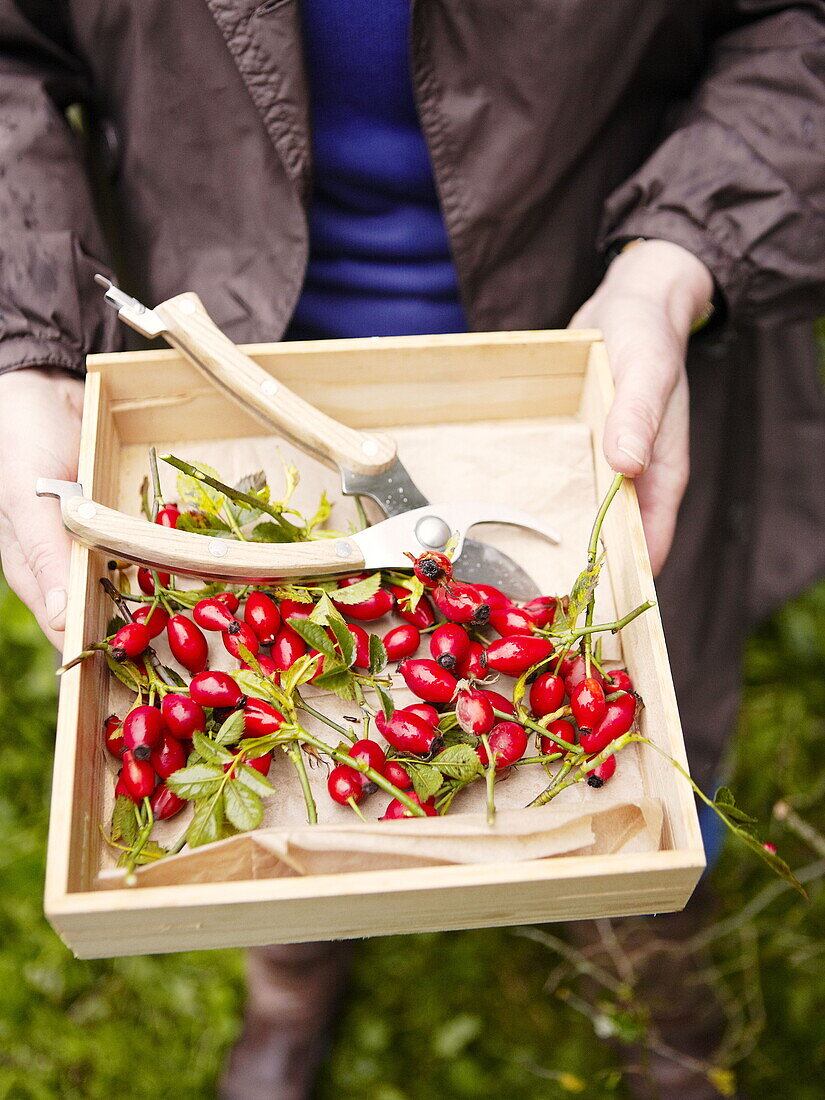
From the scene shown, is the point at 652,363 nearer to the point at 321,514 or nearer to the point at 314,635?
the point at 321,514

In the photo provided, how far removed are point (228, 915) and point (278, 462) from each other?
63 centimetres

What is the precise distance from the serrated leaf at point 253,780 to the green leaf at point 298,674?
92 mm

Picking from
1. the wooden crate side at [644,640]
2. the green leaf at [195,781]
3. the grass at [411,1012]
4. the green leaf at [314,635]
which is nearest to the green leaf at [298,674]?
the green leaf at [314,635]

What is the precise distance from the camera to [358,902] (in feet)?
3.11

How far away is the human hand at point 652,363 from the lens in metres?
1.21

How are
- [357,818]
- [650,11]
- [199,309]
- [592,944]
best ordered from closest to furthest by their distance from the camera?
[357,818]
[199,309]
[650,11]
[592,944]

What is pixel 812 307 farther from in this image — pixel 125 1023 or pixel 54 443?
pixel 125 1023

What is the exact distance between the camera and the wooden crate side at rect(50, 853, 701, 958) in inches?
36.1

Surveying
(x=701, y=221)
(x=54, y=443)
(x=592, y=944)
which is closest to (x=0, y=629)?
(x=54, y=443)

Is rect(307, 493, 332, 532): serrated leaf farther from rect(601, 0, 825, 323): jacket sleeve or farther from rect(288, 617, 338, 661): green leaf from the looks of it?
rect(601, 0, 825, 323): jacket sleeve

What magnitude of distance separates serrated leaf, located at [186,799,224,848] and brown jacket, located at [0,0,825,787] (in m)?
0.69

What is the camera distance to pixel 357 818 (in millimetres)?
1101

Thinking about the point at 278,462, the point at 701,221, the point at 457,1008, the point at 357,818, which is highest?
the point at 701,221

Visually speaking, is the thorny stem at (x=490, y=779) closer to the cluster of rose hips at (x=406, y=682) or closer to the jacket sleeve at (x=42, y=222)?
the cluster of rose hips at (x=406, y=682)
